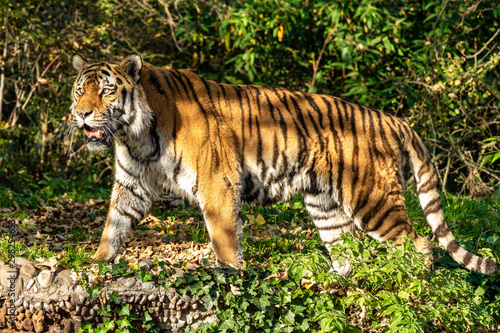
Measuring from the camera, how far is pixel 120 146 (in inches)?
160

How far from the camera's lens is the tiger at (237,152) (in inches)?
154

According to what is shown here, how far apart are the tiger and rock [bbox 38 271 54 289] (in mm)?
411

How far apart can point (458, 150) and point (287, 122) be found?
3.70 metres

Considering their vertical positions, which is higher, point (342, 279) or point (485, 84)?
point (485, 84)

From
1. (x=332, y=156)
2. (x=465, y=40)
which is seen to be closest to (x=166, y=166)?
Answer: (x=332, y=156)

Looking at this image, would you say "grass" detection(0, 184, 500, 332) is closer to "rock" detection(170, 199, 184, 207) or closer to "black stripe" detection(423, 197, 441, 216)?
"black stripe" detection(423, 197, 441, 216)

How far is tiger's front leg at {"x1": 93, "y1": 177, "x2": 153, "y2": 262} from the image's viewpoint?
4141mm

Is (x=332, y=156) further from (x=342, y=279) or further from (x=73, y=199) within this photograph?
(x=73, y=199)

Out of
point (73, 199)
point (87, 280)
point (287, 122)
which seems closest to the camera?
point (87, 280)

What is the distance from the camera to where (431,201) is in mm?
4379

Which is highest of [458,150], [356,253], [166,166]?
[166,166]

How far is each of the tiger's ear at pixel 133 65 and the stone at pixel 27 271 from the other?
1.50 m

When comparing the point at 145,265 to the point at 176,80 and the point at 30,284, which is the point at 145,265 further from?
the point at 176,80

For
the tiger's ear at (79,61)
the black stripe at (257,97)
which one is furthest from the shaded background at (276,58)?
the tiger's ear at (79,61)
